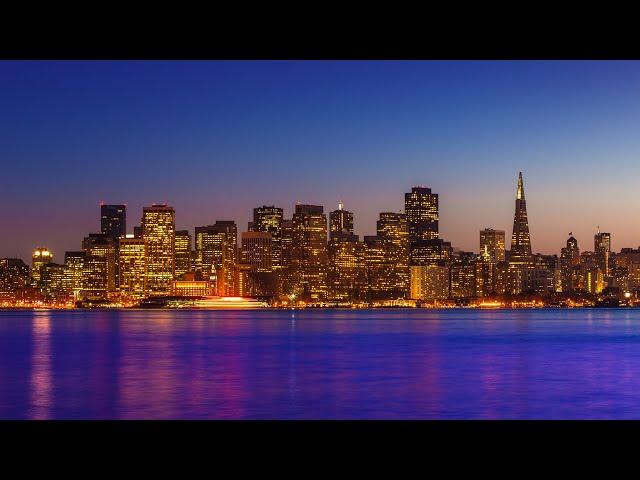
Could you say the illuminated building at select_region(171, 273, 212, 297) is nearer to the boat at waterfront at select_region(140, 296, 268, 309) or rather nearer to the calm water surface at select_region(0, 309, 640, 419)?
the boat at waterfront at select_region(140, 296, 268, 309)

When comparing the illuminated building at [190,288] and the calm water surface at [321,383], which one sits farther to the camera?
the illuminated building at [190,288]

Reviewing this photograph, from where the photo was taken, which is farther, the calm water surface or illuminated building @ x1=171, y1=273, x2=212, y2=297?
illuminated building @ x1=171, y1=273, x2=212, y2=297

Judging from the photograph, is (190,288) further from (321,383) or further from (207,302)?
(321,383)

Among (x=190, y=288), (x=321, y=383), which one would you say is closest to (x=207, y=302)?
(x=190, y=288)

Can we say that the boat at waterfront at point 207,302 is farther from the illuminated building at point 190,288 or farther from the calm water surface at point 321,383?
the calm water surface at point 321,383

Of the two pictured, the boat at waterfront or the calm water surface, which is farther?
the boat at waterfront

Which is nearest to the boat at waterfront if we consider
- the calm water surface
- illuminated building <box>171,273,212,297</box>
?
illuminated building <box>171,273,212,297</box>

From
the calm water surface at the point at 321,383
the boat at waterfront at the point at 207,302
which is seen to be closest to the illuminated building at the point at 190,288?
the boat at waterfront at the point at 207,302

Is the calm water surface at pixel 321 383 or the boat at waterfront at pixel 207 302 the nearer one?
the calm water surface at pixel 321 383
